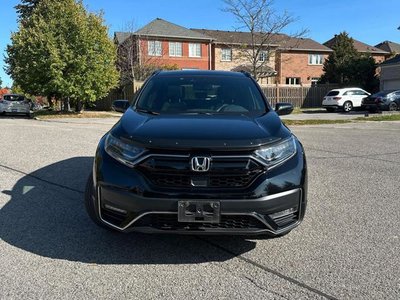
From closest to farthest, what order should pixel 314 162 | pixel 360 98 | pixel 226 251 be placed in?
pixel 226 251
pixel 314 162
pixel 360 98

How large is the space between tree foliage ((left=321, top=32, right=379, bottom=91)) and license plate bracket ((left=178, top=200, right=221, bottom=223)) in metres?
37.9

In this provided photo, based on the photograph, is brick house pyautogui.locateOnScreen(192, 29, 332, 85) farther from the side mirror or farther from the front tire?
the side mirror

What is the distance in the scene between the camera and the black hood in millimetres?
3455

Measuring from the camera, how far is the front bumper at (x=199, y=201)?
3359 millimetres

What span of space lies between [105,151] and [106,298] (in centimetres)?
129

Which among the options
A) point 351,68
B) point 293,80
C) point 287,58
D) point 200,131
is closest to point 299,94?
point 351,68

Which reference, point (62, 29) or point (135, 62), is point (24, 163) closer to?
point (62, 29)

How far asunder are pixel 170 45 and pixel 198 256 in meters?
41.4

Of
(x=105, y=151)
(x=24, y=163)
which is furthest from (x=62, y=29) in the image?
(x=105, y=151)

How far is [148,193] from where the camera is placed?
339 centimetres

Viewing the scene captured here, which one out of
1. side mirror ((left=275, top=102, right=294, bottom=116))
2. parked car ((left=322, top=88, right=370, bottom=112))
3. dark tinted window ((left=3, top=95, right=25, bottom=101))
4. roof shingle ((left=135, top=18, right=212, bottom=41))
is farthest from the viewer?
roof shingle ((left=135, top=18, right=212, bottom=41))

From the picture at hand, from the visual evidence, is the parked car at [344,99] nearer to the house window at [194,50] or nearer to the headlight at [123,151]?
the house window at [194,50]

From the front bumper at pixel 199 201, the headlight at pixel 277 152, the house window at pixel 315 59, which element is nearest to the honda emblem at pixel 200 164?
the front bumper at pixel 199 201

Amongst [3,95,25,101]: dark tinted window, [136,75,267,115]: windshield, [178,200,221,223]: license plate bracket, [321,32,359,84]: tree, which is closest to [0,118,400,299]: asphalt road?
[178,200,221,223]: license plate bracket
